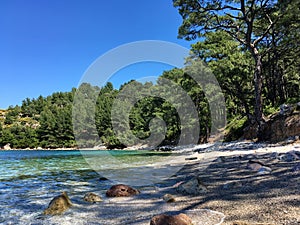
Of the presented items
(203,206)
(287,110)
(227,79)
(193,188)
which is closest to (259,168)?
(193,188)

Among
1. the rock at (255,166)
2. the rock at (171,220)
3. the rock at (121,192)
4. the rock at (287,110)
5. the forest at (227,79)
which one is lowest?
the rock at (121,192)

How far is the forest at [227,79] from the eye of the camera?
16.8 metres

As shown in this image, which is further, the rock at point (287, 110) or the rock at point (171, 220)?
the rock at point (287, 110)

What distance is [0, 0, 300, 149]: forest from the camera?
16750 millimetres

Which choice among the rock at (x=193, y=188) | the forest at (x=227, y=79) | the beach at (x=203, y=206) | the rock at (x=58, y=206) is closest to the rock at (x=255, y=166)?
the beach at (x=203, y=206)

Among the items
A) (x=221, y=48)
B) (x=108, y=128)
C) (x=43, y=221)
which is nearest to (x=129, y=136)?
(x=108, y=128)

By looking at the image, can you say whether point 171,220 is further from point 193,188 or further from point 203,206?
point 193,188

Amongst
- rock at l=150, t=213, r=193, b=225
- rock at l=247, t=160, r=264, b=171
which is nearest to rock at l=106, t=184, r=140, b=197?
rock at l=150, t=213, r=193, b=225

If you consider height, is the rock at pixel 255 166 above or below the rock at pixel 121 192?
above

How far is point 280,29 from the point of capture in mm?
18219

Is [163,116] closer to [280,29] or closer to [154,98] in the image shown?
[154,98]

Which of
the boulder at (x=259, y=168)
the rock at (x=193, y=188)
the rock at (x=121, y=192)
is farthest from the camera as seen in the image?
the boulder at (x=259, y=168)

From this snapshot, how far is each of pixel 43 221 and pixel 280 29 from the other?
20303 mm

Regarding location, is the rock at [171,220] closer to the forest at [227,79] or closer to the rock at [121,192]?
the rock at [121,192]
